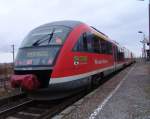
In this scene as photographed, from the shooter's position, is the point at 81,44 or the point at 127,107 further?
the point at 81,44

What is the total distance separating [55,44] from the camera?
10.2 metres

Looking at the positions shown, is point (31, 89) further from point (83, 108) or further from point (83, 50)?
point (83, 50)

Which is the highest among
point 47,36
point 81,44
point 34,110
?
point 47,36

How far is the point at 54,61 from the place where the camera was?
961cm

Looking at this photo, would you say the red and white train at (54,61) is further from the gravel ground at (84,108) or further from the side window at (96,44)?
the side window at (96,44)

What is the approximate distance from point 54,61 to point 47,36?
1.50 metres

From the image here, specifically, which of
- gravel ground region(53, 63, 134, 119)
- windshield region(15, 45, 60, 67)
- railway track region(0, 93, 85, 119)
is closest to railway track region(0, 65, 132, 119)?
railway track region(0, 93, 85, 119)

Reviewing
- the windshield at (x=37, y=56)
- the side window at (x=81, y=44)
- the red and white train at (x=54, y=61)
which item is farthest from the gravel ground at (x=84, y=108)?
the side window at (x=81, y=44)

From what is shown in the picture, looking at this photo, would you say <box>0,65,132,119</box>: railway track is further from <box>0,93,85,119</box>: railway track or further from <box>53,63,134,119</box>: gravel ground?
<box>53,63,134,119</box>: gravel ground

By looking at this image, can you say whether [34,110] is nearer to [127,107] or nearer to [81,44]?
[81,44]

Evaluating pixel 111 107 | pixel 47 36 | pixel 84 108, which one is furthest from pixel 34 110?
pixel 111 107

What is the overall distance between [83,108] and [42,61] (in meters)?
2.30

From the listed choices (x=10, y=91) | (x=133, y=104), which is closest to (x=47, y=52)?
(x=133, y=104)

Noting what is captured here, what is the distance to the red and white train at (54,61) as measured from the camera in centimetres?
955
